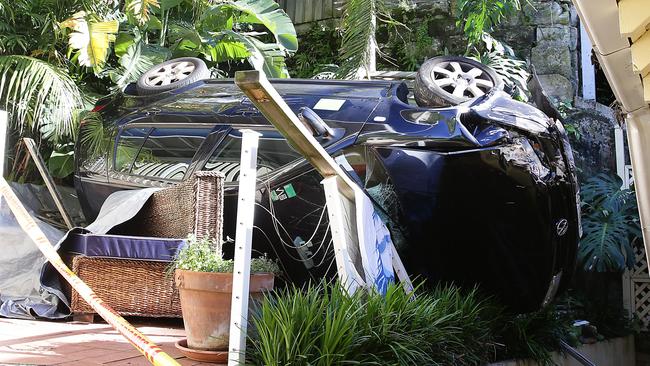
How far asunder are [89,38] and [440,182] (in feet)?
14.5

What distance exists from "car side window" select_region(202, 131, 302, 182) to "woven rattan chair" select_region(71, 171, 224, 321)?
58 cm

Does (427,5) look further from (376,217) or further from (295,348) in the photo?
(295,348)

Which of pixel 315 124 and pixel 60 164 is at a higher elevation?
pixel 315 124

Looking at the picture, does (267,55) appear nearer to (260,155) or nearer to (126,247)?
(260,155)

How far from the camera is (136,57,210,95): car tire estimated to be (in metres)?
6.62

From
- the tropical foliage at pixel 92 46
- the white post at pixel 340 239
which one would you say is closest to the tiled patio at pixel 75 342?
the white post at pixel 340 239

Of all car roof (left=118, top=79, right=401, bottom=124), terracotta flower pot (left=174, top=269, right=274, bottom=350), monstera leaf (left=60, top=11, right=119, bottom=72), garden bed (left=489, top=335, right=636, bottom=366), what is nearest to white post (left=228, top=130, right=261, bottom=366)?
terracotta flower pot (left=174, top=269, right=274, bottom=350)

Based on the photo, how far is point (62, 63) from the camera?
29.2ft

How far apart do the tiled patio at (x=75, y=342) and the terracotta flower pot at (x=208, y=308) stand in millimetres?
138

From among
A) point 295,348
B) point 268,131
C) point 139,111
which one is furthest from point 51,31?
point 295,348

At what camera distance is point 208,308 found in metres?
3.74

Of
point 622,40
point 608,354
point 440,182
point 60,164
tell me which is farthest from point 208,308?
point 608,354

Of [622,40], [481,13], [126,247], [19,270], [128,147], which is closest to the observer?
[622,40]

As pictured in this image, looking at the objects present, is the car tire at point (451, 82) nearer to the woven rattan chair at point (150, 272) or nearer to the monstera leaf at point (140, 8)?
the woven rattan chair at point (150, 272)
